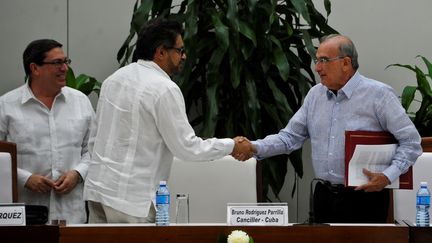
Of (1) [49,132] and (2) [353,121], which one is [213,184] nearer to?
(2) [353,121]

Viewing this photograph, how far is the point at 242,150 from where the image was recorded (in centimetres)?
387

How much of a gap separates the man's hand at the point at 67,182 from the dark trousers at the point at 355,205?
1077 mm

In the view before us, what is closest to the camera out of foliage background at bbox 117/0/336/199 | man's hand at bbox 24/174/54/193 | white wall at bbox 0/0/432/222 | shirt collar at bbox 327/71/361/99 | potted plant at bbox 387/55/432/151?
shirt collar at bbox 327/71/361/99

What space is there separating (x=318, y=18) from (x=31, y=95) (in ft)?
6.26

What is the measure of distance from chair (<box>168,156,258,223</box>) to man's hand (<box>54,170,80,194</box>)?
17.6 inches

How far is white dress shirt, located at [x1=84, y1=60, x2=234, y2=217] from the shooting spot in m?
3.41

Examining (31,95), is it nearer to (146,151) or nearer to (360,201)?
(146,151)

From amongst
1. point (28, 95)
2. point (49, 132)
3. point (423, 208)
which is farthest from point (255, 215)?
point (28, 95)

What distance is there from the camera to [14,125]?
13.1 ft

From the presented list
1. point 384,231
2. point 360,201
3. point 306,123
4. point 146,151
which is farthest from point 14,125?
point 384,231

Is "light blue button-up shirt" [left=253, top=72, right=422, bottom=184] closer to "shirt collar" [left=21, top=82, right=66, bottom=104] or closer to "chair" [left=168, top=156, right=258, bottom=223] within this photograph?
"chair" [left=168, top=156, right=258, bottom=223]

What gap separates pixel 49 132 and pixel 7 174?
428 mm

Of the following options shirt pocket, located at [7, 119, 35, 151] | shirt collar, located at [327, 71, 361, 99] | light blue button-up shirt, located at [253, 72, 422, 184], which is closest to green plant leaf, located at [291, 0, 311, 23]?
light blue button-up shirt, located at [253, 72, 422, 184]

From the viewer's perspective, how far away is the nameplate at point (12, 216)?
9.74 feet
